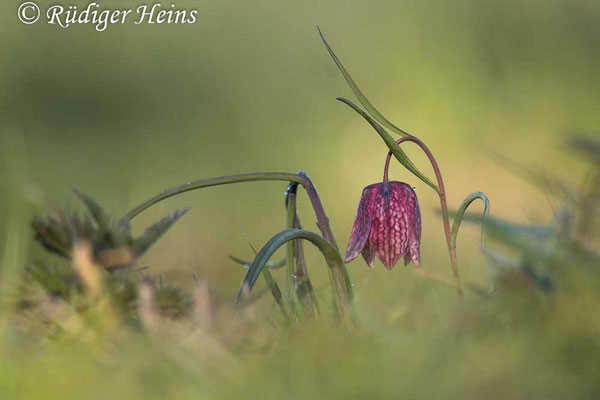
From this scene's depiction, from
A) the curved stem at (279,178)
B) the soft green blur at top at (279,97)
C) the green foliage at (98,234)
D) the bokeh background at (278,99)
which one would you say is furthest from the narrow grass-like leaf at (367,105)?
the soft green blur at top at (279,97)

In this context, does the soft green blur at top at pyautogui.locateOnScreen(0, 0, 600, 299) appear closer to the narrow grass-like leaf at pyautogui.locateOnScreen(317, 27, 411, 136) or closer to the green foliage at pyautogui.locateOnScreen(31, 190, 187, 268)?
the narrow grass-like leaf at pyautogui.locateOnScreen(317, 27, 411, 136)

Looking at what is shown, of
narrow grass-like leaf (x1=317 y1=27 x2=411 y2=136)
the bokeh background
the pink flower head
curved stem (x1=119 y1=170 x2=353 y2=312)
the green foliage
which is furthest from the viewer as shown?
the bokeh background

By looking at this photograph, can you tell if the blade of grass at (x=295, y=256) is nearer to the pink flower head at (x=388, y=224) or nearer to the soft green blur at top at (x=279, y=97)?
the pink flower head at (x=388, y=224)

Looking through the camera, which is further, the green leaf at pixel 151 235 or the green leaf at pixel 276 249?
the green leaf at pixel 276 249

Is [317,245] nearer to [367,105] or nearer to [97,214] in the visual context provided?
[367,105]

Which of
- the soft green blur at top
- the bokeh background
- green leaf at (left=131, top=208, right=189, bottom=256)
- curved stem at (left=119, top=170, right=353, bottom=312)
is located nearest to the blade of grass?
curved stem at (left=119, top=170, right=353, bottom=312)

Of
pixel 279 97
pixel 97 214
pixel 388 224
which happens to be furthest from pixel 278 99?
pixel 97 214
